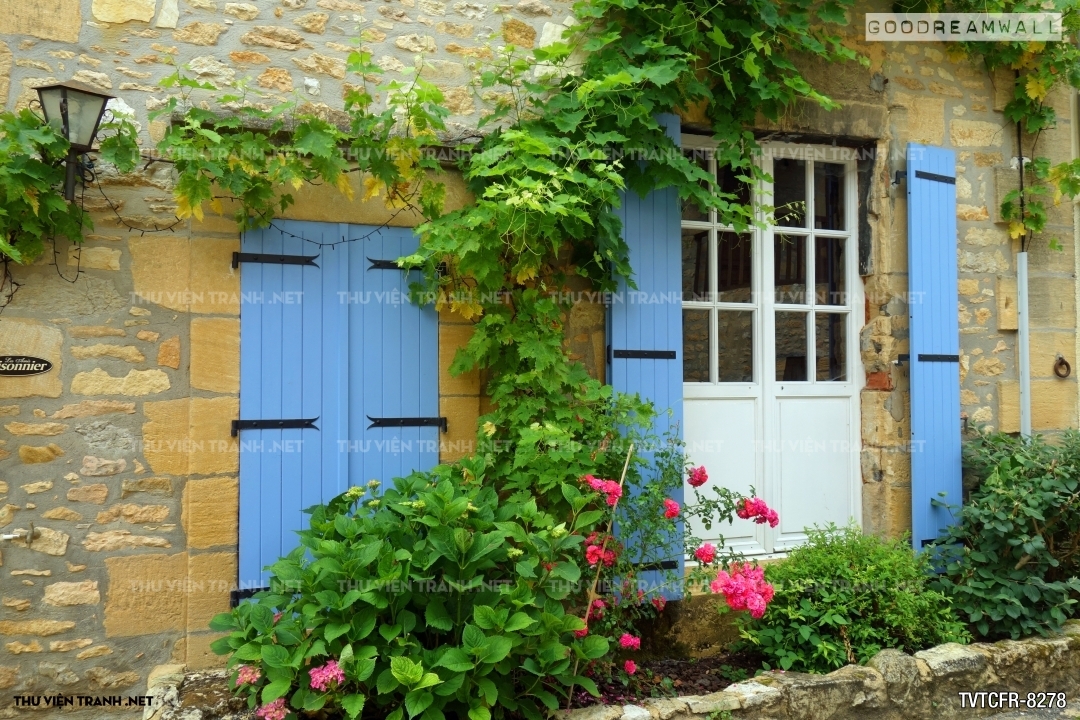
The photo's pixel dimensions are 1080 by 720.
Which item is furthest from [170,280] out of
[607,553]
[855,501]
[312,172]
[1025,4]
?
[1025,4]

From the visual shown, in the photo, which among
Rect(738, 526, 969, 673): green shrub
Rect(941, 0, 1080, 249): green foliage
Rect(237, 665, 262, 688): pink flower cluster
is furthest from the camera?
Rect(941, 0, 1080, 249): green foliage

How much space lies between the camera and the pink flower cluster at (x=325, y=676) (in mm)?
2626

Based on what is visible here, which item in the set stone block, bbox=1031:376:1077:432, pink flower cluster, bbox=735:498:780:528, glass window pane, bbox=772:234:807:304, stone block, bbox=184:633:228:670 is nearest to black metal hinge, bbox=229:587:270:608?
stone block, bbox=184:633:228:670

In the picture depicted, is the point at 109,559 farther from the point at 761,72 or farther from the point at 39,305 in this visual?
the point at 761,72

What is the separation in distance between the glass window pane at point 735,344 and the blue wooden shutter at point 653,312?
38 centimetres

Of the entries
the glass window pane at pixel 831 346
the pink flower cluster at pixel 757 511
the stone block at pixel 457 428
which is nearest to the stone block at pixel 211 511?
the stone block at pixel 457 428

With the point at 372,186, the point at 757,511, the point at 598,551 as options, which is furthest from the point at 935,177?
the point at 372,186

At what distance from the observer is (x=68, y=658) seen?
319 centimetres

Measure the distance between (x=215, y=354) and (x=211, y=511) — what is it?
64cm

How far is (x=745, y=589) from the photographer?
327 cm

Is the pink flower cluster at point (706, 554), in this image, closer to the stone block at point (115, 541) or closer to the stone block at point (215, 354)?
the stone block at point (215, 354)

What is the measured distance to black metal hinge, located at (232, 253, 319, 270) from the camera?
11.3 feet

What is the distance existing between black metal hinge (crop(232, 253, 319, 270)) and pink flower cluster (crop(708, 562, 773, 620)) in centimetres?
214

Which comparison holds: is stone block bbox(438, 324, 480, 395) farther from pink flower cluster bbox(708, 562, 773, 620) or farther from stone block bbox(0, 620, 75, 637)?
stone block bbox(0, 620, 75, 637)
